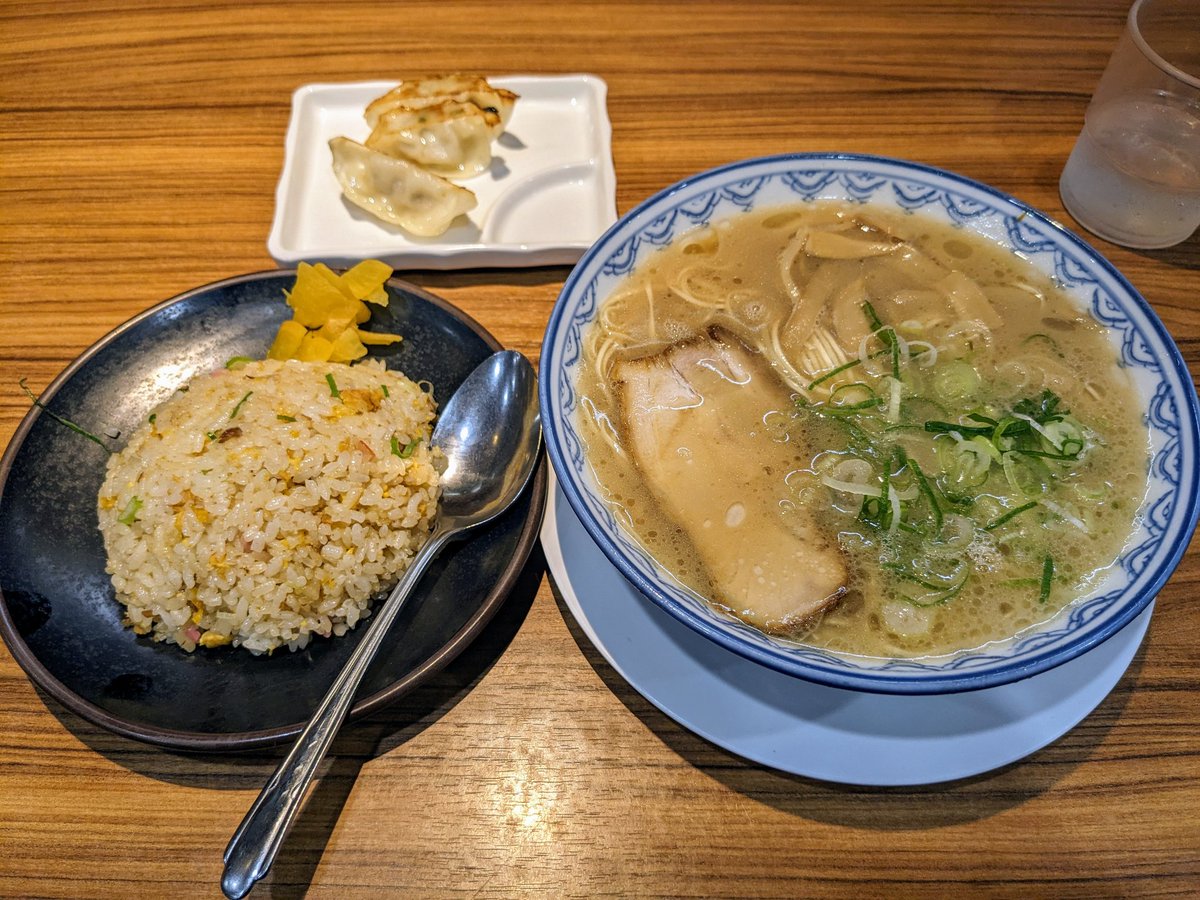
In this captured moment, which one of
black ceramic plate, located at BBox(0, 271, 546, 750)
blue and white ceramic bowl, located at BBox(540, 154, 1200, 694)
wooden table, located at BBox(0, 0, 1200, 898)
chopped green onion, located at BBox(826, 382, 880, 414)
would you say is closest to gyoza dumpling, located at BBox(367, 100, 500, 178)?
wooden table, located at BBox(0, 0, 1200, 898)

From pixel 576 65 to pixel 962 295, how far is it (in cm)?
170

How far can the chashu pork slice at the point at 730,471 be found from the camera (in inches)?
52.2

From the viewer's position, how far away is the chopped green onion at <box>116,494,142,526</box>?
158cm

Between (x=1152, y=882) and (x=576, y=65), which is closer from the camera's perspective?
(x=1152, y=882)

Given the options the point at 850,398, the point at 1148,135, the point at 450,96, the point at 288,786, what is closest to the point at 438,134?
the point at 450,96

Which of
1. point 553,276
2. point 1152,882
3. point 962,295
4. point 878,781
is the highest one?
point 962,295

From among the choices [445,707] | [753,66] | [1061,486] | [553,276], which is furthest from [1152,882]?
[753,66]

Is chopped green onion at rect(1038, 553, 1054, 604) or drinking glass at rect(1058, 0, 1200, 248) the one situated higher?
drinking glass at rect(1058, 0, 1200, 248)

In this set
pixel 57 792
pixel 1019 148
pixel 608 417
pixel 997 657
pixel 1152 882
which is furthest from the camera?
pixel 1019 148

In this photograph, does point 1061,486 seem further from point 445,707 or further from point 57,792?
point 57,792

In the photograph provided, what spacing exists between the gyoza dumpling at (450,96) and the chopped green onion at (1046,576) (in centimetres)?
194

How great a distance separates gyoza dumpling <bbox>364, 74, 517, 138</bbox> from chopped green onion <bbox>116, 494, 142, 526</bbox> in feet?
4.84

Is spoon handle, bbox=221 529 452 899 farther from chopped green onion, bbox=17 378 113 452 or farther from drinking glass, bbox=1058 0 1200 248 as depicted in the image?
drinking glass, bbox=1058 0 1200 248

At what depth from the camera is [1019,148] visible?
2551 mm
